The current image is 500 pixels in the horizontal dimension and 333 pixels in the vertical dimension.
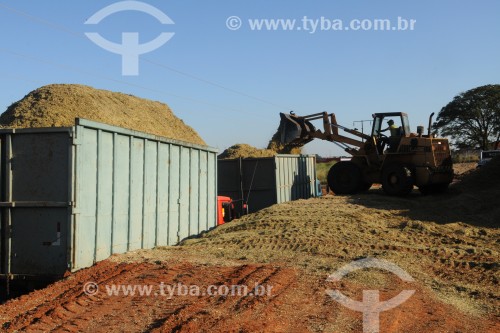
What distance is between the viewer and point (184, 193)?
10703 millimetres

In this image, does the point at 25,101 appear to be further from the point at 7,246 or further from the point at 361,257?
the point at 361,257

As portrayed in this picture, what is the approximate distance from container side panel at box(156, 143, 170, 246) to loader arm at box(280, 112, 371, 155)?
354 inches

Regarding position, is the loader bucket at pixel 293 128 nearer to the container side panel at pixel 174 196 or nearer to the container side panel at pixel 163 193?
the container side panel at pixel 174 196

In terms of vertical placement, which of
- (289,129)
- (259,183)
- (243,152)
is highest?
(289,129)

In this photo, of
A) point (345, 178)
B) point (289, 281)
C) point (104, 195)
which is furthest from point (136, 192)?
point (345, 178)

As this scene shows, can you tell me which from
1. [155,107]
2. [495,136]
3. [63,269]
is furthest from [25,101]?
[495,136]

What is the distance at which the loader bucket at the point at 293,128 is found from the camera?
18.3m

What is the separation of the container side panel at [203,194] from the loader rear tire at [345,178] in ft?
25.0

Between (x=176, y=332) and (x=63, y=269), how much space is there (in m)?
2.90

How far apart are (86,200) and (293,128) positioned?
11.8 metres

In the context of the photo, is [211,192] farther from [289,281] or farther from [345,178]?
[345,178]

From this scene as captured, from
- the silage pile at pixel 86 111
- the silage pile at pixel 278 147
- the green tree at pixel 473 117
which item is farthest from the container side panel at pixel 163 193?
the green tree at pixel 473 117

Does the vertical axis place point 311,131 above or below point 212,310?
above

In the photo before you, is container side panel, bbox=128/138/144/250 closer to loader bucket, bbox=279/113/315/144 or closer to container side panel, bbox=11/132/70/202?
container side panel, bbox=11/132/70/202
